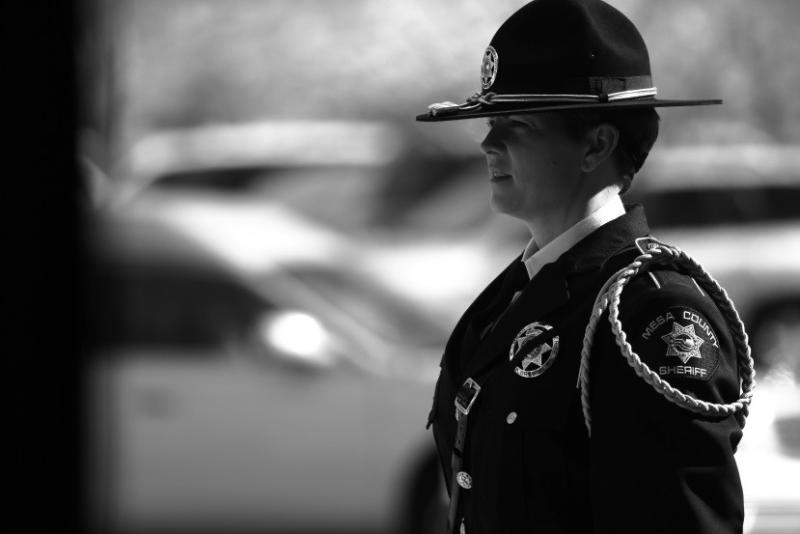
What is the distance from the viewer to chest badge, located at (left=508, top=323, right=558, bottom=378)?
7.15 ft

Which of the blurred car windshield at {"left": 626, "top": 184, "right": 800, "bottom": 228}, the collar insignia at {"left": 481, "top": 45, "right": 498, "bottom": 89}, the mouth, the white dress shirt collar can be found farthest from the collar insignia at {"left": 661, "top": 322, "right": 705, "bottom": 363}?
the blurred car windshield at {"left": 626, "top": 184, "right": 800, "bottom": 228}

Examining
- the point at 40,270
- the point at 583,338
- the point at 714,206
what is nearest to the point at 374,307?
the point at 714,206

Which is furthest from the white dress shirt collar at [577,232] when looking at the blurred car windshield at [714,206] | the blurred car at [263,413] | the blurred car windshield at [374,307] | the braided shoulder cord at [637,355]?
the blurred car windshield at [714,206]

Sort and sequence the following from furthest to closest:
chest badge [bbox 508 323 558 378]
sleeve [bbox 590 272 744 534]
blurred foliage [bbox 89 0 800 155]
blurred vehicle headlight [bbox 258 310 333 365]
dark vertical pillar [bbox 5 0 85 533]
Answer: blurred foliage [bbox 89 0 800 155] < blurred vehicle headlight [bbox 258 310 333 365] < chest badge [bbox 508 323 558 378] < sleeve [bbox 590 272 744 534] < dark vertical pillar [bbox 5 0 85 533]

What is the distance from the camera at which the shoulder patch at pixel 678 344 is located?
2.05 m

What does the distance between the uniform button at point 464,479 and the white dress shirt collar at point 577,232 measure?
323 mm

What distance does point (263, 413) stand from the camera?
258 inches

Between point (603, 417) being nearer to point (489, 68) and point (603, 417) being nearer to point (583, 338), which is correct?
point (583, 338)

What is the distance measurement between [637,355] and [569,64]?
47 cm

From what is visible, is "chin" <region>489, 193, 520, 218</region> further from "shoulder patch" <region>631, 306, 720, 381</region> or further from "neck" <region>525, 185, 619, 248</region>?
"shoulder patch" <region>631, 306, 720, 381</region>

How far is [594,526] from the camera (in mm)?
2057

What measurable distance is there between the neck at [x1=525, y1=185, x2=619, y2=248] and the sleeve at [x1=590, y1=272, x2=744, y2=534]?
0.83 ft

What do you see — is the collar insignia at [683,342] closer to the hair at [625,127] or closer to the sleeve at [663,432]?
the sleeve at [663,432]

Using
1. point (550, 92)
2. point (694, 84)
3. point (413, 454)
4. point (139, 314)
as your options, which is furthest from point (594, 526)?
point (694, 84)
